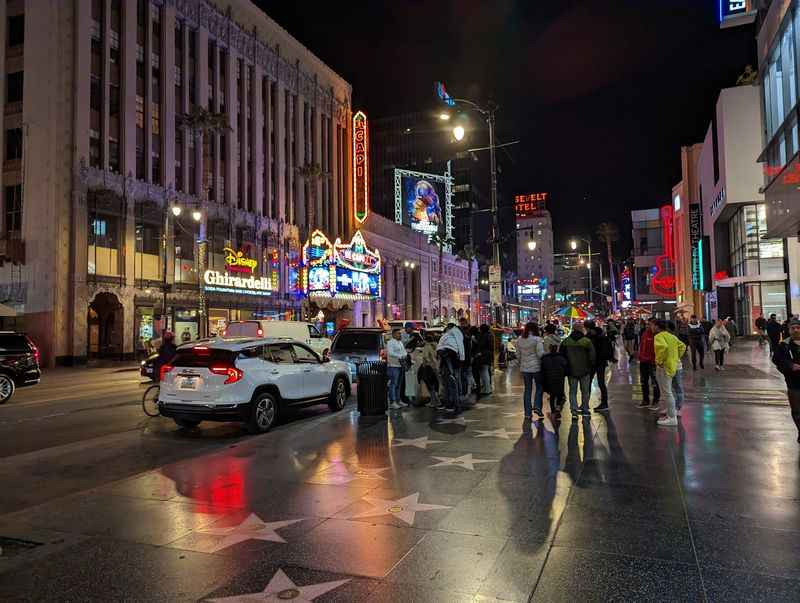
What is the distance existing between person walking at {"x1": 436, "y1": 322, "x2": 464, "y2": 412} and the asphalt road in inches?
110

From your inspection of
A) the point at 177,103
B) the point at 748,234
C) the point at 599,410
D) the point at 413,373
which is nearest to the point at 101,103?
the point at 177,103

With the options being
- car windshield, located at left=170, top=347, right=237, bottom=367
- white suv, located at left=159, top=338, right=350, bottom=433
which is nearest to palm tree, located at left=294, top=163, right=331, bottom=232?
white suv, located at left=159, top=338, right=350, bottom=433

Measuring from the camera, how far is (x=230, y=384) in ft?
31.6

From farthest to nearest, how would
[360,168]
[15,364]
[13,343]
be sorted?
[360,168] < [13,343] < [15,364]

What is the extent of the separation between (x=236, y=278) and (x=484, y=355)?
29746 mm

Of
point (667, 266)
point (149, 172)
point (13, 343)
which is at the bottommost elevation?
point (13, 343)

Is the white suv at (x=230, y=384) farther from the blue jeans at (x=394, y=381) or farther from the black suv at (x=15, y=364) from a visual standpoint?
the black suv at (x=15, y=364)

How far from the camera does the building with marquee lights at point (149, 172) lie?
3069 cm

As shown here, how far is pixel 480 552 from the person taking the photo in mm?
4574

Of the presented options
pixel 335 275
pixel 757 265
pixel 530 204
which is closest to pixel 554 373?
pixel 757 265

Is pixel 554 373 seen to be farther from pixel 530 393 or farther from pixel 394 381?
pixel 394 381

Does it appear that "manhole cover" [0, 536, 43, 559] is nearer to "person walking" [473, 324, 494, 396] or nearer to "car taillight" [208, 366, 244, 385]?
"car taillight" [208, 366, 244, 385]

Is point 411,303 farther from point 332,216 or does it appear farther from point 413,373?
point 413,373

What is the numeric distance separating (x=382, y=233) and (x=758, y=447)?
2221 inches
